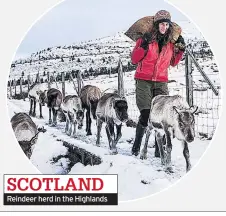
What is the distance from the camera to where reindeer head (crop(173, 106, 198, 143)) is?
266cm

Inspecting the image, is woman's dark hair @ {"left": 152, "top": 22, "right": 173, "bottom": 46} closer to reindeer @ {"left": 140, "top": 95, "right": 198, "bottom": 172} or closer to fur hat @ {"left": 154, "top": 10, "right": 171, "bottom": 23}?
fur hat @ {"left": 154, "top": 10, "right": 171, "bottom": 23}

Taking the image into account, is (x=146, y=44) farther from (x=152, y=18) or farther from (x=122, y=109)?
(x=122, y=109)

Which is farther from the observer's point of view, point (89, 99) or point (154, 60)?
point (89, 99)

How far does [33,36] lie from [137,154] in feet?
2.46

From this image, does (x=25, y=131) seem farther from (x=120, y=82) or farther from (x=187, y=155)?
(x=187, y=155)

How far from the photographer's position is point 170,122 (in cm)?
269

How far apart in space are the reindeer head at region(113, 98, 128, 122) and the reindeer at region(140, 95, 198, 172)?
123 mm

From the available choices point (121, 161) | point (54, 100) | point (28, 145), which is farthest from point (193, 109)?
point (28, 145)

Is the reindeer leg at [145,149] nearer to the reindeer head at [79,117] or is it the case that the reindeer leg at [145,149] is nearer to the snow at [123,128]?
the snow at [123,128]

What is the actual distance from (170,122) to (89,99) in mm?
416

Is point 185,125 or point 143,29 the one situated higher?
point 143,29

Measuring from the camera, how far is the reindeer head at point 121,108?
8.96 ft

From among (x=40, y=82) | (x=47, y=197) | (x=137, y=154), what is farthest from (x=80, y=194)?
(x=40, y=82)

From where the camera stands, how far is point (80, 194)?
2.70 meters
